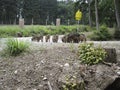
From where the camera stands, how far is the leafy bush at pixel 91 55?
20.7ft

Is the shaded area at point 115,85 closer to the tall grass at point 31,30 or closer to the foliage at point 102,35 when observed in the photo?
the foliage at point 102,35

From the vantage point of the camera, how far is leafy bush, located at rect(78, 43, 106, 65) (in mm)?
6320

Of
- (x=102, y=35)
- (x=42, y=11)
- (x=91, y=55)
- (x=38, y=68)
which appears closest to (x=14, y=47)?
(x=38, y=68)

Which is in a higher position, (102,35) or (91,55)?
(102,35)

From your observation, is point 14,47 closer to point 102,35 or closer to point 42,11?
point 102,35

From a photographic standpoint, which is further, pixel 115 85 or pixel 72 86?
pixel 115 85

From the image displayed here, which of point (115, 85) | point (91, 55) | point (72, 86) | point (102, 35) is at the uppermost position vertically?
point (102, 35)

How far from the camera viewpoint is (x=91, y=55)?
642cm

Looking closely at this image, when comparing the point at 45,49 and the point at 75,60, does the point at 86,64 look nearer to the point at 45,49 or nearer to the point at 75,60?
the point at 75,60

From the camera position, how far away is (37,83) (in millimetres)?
5668

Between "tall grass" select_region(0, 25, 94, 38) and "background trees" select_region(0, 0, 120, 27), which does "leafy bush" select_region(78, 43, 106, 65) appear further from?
"background trees" select_region(0, 0, 120, 27)

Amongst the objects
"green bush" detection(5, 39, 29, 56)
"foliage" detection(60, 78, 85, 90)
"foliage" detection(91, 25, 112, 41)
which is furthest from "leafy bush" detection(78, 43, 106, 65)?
"foliage" detection(91, 25, 112, 41)

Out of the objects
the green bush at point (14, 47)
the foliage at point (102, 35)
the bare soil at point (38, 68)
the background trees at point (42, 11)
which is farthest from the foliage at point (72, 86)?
the background trees at point (42, 11)

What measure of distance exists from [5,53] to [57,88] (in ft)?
6.93
